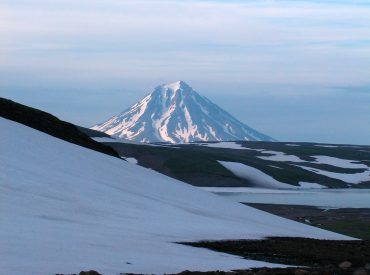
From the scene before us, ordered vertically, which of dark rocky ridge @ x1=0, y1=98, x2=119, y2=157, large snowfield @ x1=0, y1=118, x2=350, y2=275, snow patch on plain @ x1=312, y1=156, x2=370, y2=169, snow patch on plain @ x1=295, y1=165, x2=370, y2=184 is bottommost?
large snowfield @ x1=0, y1=118, x2=350, y2=275

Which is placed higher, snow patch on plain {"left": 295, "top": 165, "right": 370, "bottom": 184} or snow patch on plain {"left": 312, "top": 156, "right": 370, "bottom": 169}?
snow patch on plain {"left": 312, "top": 156, "right": 370, "bottom": 169}

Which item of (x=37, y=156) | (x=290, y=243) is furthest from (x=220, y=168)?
(x=290, y=243)

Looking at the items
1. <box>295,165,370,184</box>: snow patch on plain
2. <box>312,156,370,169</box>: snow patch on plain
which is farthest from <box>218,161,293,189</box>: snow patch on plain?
<box>312,156,370,169</box>: snow patch on plain

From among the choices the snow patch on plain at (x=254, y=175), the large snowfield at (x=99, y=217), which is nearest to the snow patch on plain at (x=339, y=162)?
the snow patch on plain at (x=254, y=175)

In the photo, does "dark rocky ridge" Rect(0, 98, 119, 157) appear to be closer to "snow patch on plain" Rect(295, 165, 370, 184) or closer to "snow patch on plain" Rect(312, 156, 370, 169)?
"snow patch on plain" Rect(295, 165, 370, 184)

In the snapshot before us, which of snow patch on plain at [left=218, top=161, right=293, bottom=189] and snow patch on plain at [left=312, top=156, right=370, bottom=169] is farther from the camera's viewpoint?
snow patch on plain at [left=312, top=156, right=370, bottom=169]

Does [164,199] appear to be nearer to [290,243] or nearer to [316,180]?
[290,243]
